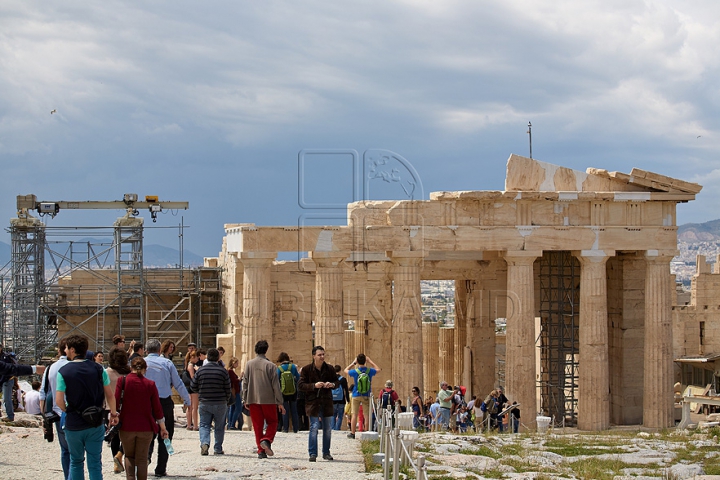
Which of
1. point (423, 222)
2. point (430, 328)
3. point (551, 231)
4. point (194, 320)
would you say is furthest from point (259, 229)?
point (430, 328)

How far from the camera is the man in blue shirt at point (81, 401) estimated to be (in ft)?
35.4

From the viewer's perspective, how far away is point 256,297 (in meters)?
25.5

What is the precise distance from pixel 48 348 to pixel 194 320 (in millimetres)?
4970

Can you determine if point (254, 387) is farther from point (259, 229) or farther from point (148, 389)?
point (259, 229)

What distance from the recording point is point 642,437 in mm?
19812

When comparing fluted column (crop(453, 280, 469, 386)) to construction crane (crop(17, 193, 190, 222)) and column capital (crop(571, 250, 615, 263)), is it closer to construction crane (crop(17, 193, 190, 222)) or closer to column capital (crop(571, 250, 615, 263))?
column capital (crop(571, 250, 615, 263))

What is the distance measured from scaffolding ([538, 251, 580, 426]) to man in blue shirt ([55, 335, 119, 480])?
1960 centimetres

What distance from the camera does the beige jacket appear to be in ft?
48.2

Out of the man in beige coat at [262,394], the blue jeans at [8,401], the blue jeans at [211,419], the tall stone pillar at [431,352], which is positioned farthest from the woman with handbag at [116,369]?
the tall stone pillar at [431,352]

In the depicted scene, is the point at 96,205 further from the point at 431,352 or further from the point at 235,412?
the point at 235,412

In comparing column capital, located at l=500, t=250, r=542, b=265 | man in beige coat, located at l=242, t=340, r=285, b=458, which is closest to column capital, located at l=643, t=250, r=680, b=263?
column capital, located at l=500, t=250, r=542, b=265

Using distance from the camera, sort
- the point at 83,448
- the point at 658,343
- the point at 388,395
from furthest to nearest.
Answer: the point at 658,343
the point at 388,395
the point at 83,448

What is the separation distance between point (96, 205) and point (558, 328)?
19525 mm

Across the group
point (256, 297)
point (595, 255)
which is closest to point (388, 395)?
point (256, 297)
